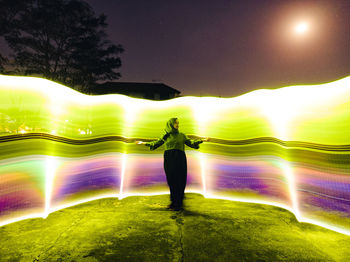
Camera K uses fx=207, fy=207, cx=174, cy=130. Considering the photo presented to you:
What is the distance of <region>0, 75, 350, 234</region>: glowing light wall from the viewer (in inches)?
129

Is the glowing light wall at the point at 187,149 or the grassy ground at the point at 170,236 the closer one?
the grassy ground at the point at 170,236

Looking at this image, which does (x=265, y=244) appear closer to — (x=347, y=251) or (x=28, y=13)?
(x=347, y=251)

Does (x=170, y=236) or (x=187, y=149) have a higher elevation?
(x=187, y=149)

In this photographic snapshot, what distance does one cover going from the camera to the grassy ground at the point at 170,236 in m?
2.50

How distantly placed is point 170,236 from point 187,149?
2.52m

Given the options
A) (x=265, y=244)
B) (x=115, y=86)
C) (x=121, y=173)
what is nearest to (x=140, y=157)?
(x=121, y=173)

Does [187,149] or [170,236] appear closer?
[170,236]

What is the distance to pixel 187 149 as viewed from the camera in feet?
17.1

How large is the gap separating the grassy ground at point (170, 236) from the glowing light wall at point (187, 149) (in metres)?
0.45

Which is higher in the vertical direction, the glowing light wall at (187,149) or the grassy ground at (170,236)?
the glowing light wall at (187,149)

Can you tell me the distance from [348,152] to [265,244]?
→ 1765 millimetres

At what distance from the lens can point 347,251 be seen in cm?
256

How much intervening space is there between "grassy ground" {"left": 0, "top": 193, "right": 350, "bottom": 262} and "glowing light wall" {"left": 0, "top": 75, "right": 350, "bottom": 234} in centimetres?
45

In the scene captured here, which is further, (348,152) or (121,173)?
(121,173)
